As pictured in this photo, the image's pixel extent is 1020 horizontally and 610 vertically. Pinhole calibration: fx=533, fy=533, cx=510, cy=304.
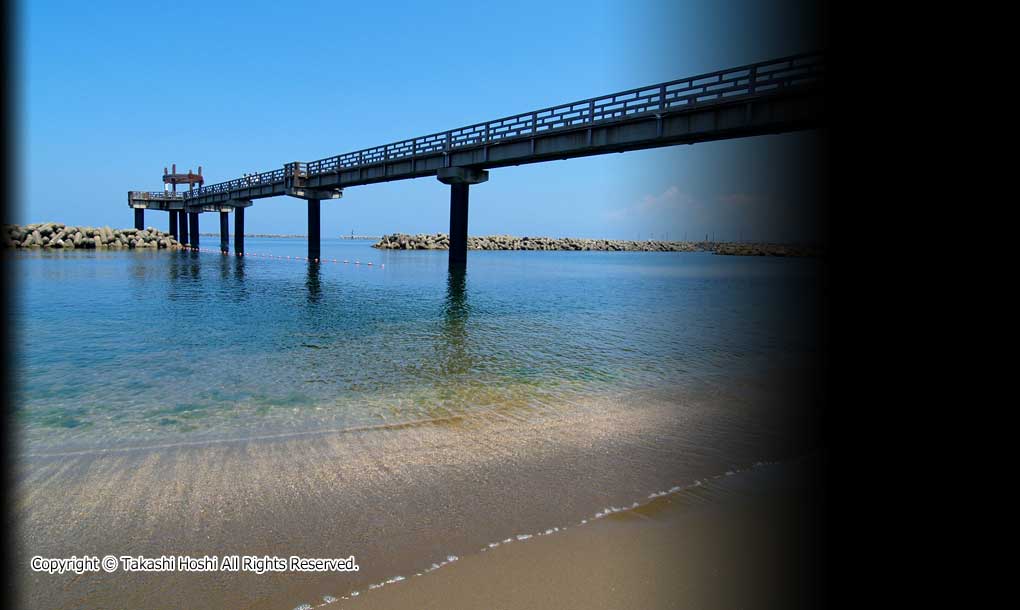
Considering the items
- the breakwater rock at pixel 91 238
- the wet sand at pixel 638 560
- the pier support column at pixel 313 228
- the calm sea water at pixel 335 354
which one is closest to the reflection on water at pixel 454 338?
the calm sea water at pixel 335 354

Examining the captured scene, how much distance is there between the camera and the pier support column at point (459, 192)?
33.4 meters

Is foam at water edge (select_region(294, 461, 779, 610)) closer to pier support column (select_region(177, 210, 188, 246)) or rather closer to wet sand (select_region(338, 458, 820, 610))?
wet sand (select_region(338, 458, 820, 610))

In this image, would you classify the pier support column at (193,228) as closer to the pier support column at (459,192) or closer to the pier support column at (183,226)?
the pier support column at (183,226)

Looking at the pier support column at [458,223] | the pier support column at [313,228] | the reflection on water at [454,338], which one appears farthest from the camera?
the pier support column at [313,228]

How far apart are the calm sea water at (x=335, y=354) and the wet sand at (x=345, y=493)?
1.64 feet

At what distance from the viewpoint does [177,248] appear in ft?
208

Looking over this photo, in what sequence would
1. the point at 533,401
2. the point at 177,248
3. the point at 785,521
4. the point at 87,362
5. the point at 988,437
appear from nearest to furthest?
the point at 988,437 < the point at 785,521 < the point at 533,401 < the point at 87,362 < the point at 177,248

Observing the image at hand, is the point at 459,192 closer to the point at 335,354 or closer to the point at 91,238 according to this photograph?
the point at 335,354

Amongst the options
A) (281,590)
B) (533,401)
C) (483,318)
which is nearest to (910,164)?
(281,590)

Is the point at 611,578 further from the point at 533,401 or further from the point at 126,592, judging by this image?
the point at 533,401

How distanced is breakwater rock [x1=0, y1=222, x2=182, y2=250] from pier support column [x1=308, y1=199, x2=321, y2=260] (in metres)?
24.0

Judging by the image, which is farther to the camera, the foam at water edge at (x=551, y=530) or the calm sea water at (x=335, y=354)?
the calm sea water at (x=335, y=354)

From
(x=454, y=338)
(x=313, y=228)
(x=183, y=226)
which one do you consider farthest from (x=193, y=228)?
(x=454, y=338)

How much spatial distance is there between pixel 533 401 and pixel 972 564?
6571mm
